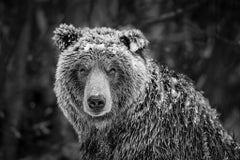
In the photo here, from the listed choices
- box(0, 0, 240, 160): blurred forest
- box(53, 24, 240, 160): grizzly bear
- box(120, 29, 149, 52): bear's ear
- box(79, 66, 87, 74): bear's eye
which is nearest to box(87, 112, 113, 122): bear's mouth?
box(53, 24, 240, 160): grizzly bear

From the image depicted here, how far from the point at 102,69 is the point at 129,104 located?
498 mm

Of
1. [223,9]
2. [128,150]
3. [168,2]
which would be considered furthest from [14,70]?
[128,150]

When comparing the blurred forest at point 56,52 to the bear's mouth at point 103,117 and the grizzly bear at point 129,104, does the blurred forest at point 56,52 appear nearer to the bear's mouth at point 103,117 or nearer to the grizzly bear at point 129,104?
the grizzly bear at point 129,104

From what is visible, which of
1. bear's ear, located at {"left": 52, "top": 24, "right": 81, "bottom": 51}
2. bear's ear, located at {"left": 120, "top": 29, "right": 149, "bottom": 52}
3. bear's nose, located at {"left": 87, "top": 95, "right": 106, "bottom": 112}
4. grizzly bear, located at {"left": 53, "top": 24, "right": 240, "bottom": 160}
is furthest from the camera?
bear's ear, located at {"left": 52, "top": 24, "right": 81, "bottom": 51}

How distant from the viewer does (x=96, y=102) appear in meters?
4.61

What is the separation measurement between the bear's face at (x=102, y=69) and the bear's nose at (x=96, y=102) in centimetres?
3

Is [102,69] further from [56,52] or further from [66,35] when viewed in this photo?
Answer: [56,52]

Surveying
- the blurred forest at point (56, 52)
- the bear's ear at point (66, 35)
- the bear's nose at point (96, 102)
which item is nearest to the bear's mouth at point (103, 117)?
the bear's nose at point (96, 102)

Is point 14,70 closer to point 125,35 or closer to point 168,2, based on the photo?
point 168,2

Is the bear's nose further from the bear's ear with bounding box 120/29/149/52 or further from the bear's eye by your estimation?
the bear's ear with bounding box 120/29/149/52

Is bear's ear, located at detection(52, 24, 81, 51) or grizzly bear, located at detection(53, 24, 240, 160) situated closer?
grizzly bear, located at detection(53, 24, 240, 160)

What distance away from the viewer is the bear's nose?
15.1 feet

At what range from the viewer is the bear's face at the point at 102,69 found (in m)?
4.86

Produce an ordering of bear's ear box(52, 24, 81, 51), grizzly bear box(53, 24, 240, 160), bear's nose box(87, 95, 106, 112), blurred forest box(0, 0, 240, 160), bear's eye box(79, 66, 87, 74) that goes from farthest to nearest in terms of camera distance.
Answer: blurred forest box(0, 0, 240, 160), bear's ear box(52, 24, 81, 51), bear's eye box(79, 66, 87, 74), grizzly bear box(53, 24, 240, 160), bear's nose box(87, 95, 106, 112)
